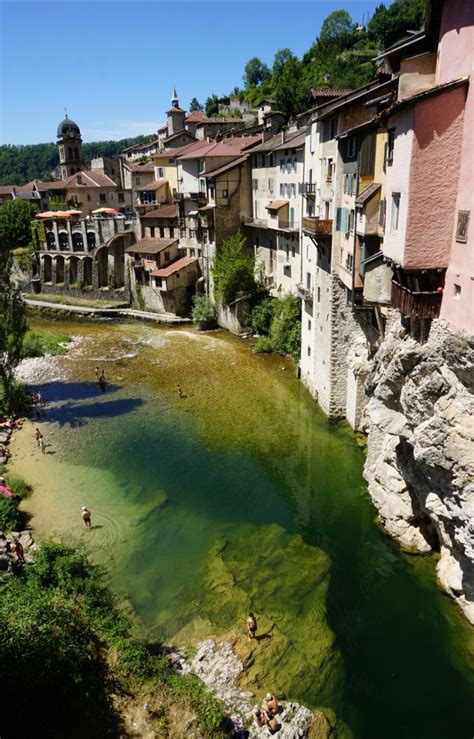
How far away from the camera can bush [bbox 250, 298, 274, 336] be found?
48250mm

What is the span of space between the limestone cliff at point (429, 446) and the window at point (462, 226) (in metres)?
2.73

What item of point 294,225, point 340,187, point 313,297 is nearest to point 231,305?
point 294,225

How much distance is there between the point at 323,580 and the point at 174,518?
7.89 metres

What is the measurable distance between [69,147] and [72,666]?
101799mm

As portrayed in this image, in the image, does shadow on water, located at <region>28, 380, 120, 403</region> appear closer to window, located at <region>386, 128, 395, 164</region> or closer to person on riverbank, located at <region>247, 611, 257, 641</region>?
person on riverbank, located at <region>247, 611, 257, 641</region>

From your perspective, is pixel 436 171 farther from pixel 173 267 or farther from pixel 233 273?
pixel 173 267

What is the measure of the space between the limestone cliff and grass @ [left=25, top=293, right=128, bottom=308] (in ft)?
165

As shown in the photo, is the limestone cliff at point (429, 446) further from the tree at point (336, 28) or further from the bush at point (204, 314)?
the tree at point (336, 28)

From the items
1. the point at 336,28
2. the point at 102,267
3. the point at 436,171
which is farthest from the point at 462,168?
the point at 336,28

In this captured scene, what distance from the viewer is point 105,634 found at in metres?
16.4

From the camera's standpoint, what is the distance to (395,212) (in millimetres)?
17156

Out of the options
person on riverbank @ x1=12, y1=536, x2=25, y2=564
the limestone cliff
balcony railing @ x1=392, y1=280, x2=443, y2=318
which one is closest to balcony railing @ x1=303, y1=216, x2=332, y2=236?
the limestone cliff

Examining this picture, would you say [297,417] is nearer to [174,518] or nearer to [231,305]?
[174,518]

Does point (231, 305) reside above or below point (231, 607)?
above
